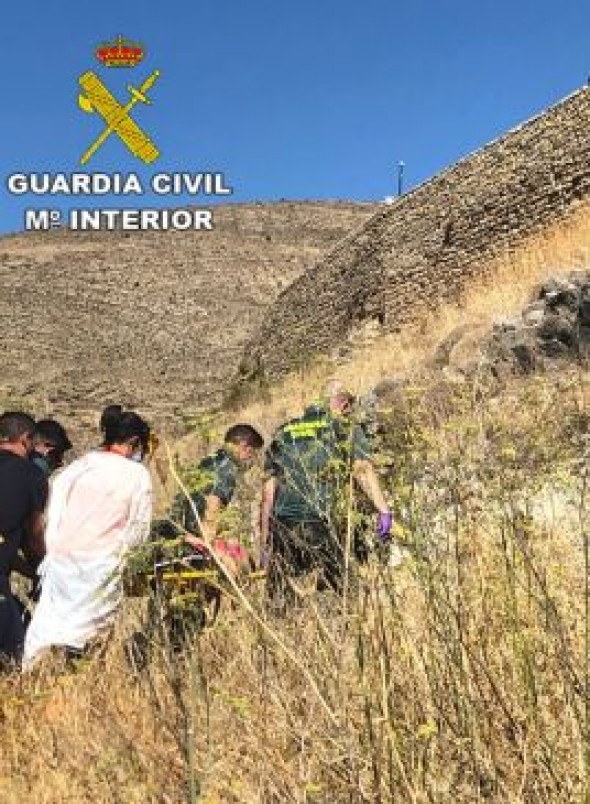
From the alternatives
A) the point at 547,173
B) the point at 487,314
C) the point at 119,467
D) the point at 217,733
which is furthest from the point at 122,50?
the point at 217,733

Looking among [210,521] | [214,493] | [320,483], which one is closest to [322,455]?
[214,493]

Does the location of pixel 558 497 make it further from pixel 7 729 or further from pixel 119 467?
pixel 7 729

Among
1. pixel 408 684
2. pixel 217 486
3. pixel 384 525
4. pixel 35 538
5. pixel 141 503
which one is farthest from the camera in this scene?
pixel 35 538

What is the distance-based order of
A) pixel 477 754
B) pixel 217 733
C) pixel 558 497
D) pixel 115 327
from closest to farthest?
1. pixel 477 754
2. pixel 217 733
3. pixel 558 497
4. pixel 115 327

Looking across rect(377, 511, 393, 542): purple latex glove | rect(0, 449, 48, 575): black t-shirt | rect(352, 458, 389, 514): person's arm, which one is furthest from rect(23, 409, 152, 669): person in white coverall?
rect(377, 511, 393, 542): purple latex glove

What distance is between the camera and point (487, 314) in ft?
45.4

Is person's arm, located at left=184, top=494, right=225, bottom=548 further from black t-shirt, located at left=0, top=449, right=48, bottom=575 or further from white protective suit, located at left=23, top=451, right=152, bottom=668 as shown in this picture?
black t-shirt, located at left=0, top=449, right=48, bottom=575

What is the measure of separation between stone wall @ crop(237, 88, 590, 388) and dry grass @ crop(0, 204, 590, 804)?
1056cm

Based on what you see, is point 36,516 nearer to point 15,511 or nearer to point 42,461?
point 15,511

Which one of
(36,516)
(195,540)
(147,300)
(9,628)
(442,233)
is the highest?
(147,300)

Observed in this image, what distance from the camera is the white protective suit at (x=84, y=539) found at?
13.5 ft

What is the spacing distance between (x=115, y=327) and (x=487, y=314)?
37.2 metres

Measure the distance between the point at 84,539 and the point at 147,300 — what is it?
169 feet

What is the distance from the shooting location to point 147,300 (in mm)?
54812
